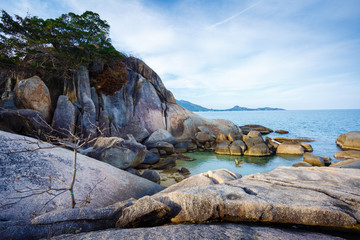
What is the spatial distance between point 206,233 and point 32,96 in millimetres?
13505

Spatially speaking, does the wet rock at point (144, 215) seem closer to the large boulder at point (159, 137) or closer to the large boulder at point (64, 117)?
the large boulder at point (64, 117)

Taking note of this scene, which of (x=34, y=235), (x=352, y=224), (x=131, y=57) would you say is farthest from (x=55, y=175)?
(x=131, y=57)

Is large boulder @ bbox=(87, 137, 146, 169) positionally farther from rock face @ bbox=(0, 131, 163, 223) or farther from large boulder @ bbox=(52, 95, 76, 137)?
large boulder @ bbox=(52, 95, 76, 137)

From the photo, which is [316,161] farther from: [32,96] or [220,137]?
[32,96]

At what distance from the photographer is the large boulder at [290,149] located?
1724cm

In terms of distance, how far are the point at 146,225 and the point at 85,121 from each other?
11970 mm

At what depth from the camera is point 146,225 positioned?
3006 millimetres

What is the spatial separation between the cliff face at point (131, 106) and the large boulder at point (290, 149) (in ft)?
20.5

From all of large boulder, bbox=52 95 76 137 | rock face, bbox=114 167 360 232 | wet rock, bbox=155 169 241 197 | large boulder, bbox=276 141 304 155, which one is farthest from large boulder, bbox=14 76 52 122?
large boulder, bbox=276 141 304 155

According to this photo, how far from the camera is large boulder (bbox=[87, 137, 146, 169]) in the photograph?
8859mm

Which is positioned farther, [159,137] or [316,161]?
[159,137]

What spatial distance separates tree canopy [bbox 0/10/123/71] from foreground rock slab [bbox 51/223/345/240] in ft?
46.1

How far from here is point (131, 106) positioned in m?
19.7

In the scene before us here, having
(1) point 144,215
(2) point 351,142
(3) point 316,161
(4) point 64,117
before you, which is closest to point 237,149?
(3) point 316,161
